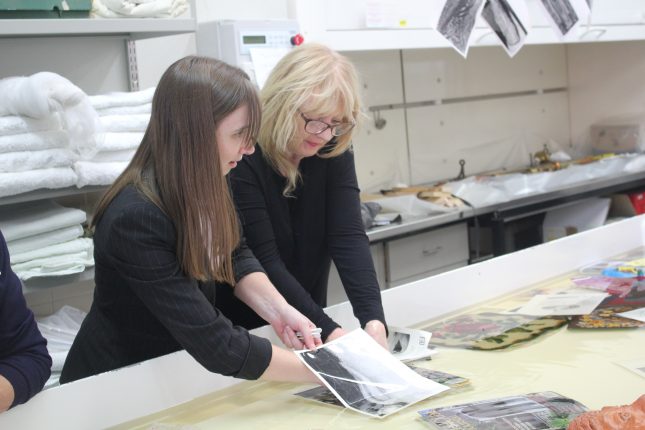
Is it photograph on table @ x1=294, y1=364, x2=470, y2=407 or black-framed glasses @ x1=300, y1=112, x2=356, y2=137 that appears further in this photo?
black-framed glasses @ x1=300, y1=112, x2=356, y2=137

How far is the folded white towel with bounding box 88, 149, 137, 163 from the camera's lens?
2258mm

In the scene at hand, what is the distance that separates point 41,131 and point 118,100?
242mm

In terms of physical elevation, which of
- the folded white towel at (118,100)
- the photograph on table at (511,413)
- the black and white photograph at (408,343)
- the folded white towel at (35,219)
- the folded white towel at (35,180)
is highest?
the folded white towel at (118,100)

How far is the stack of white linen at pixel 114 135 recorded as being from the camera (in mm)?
2219

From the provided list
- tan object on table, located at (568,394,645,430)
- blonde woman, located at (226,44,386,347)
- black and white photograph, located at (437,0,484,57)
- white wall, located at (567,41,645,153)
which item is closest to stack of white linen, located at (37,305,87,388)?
blonde woman, located at (226,44,386,347)

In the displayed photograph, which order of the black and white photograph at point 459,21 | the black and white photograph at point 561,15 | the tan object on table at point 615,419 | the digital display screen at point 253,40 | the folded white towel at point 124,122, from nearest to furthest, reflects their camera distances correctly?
the tan object on table at point 615,419 < the folded white towel at point 124,122 < the digital display screen at point 253,40 < the black and white photograph at point 459,21 < the black and white photograph at point 561,15

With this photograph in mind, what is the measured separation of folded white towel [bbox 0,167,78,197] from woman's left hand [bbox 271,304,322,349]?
0.86 m

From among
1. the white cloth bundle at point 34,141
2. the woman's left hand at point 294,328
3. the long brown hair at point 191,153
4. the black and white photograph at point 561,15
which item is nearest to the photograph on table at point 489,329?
the woman's left hand at point 294,328

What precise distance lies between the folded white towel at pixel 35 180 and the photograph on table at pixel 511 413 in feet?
4.12

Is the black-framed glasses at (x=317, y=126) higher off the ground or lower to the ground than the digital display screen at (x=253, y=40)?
lower

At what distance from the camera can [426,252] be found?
322 centimetres

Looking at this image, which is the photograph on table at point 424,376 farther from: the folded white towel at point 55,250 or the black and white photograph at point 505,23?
the black and white photograph at point 505,23

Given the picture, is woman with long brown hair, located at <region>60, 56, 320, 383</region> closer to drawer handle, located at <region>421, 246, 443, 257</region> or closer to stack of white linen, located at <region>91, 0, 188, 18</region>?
stack of white linen, located at <region>91, 0, 188, 18</region>

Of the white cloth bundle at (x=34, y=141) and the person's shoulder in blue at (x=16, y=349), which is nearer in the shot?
the person's shoulder in blue at (x=16, y=349)
